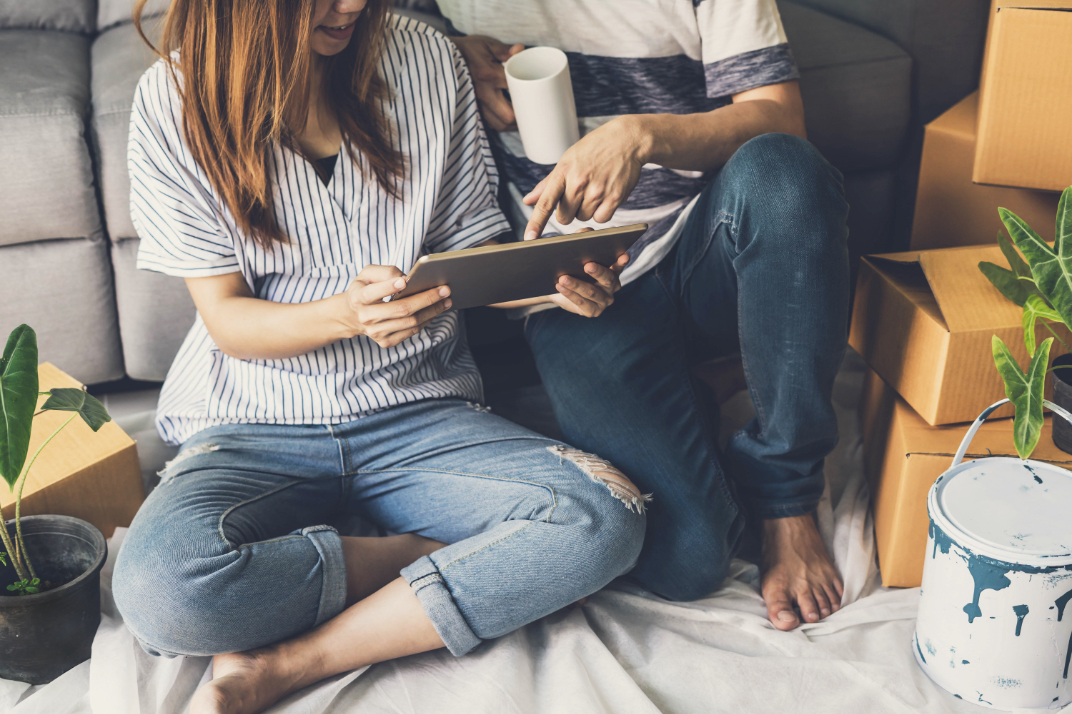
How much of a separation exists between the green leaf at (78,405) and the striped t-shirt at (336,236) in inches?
6.3

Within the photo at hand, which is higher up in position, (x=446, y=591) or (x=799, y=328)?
(x=799, y=328)

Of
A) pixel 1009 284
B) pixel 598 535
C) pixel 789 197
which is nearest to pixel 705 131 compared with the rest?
pixel 789 197

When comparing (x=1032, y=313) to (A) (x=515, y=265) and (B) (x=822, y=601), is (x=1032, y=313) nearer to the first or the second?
(B) (x=822, y=601)

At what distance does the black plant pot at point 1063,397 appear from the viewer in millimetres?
963

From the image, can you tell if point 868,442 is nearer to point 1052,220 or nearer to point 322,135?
point 1052,220

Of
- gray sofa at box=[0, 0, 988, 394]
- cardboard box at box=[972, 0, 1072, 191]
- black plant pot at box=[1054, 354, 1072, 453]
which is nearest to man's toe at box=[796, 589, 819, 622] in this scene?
black plant pot at box=[1054, 354, 1072, 453]

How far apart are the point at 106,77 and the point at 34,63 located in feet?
0.43

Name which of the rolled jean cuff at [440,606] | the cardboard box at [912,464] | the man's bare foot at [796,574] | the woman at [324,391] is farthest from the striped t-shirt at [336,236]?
the cardboard box at [912,464]

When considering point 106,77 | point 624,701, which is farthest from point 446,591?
point 106,77

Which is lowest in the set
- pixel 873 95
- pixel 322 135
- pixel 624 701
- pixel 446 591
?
pixel 624 701

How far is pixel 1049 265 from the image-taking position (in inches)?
34.4

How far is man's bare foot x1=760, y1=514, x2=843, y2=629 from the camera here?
40.0 inches

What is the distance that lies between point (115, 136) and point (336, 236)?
1.49 ft

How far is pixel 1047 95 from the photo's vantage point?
3.72 ft
